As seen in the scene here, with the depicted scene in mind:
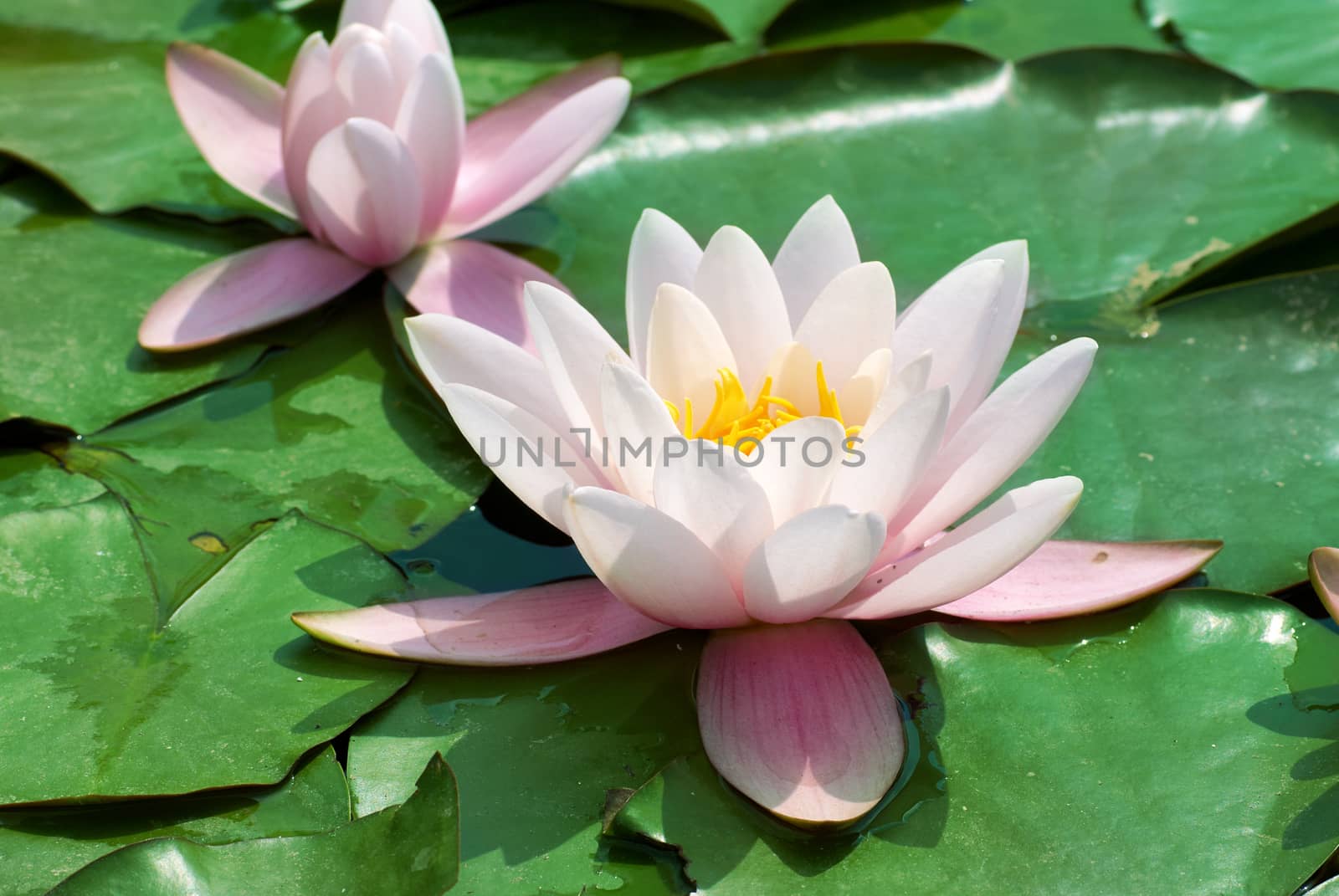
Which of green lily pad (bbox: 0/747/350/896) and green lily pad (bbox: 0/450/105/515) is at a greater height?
green lily pad (bbox: 0/450/105/515)

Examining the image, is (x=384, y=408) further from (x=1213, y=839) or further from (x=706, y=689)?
(x=1213, y=839)

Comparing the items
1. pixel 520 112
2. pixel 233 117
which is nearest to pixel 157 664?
pixel 233 117

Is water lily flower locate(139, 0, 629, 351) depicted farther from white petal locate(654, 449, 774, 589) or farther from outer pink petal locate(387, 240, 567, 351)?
white petal locate(654, 449, 774, 589)

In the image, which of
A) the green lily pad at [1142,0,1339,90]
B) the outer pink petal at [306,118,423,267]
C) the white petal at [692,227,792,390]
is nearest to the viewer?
the white petal at [692,227,792,390]

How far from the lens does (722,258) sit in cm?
160

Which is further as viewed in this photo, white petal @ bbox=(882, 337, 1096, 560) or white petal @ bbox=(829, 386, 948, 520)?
white petal @ bbox=(882, 337, 1096, 560)

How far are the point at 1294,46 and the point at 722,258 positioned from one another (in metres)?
1.90

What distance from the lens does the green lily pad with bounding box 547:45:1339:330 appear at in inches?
88.0

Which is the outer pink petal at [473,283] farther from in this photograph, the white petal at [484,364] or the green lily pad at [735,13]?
the green lily pad at [735,13]

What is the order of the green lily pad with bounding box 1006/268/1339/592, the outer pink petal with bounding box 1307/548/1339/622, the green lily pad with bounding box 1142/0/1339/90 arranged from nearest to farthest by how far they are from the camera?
the outer pink petal with bounding box 1307/548/1339/622 < the green lily pad with bounding box 1006/268/1339/592 < the green lily pad with bounding box 1142/0/1339/90

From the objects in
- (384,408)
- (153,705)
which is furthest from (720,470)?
(384,408)

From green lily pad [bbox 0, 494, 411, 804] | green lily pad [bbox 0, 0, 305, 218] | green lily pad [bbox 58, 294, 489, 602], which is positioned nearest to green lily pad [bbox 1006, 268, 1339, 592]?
green lily pad [bbox 58, 294, 489, 602]

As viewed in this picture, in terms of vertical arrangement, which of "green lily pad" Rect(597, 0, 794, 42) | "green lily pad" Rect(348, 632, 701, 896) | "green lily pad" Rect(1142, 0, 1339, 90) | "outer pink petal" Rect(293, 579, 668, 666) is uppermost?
"green lily pad" Rect(1142, 0, 1339, 90)

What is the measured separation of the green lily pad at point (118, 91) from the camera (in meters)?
2.45
